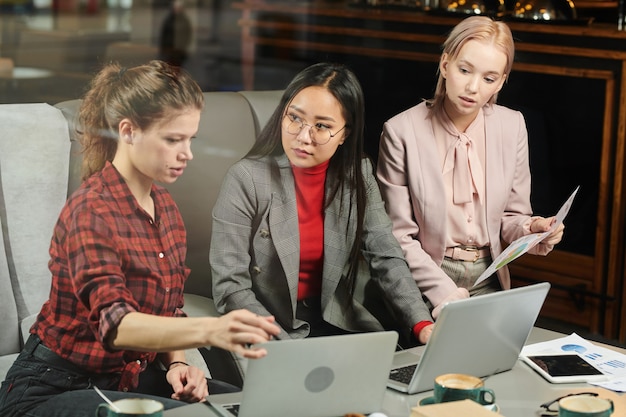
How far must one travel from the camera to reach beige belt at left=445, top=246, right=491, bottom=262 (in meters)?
2.69

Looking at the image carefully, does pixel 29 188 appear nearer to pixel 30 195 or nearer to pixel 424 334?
pixel 30 195

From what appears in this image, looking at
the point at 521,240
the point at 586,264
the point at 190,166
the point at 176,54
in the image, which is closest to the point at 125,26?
the point at 176,54

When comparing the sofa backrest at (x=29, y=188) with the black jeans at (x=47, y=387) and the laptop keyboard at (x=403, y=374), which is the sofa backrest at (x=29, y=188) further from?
the laptop keyboard at (x=403, y=374)

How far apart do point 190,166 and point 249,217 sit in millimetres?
214

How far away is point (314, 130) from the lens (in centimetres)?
227

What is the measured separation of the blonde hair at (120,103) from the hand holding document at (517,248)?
3.36ft

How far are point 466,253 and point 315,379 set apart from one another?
0.90 m

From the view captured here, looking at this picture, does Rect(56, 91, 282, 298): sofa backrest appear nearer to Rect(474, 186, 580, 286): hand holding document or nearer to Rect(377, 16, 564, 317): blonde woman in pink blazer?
Rect(377, 16, 564, 317): blonde woman in pink blazer

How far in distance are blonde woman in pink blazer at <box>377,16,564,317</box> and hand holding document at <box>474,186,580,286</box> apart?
0.09 ft

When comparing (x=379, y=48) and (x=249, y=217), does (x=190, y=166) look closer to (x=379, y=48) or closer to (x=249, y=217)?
(x=249, y=217)

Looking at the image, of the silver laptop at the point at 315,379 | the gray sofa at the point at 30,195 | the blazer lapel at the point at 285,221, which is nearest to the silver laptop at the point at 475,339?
the silver laptop at the point at 315,379

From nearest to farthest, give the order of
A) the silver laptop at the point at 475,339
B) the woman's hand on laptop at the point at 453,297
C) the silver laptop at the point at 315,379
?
1. the silver laptop at the point at 315,379
2. the silver laptop at the point at 475,339
3. the woman's hand on laptop at the point at 453,297

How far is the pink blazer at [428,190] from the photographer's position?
8.48 feet

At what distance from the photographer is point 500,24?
2.65 metres
